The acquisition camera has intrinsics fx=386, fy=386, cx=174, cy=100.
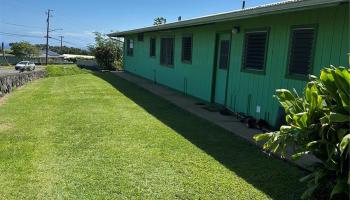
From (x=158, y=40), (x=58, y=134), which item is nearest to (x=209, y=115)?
(x=58, y=134)

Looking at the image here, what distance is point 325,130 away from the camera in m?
3.70

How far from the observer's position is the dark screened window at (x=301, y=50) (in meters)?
7.19

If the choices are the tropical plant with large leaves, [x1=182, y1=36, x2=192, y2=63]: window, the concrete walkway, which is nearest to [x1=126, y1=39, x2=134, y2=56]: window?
the concrete walkway

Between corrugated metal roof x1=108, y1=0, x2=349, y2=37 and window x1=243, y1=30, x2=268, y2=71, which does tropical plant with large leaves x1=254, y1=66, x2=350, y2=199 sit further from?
window x1=243, y1=30, x2=268, y2=71

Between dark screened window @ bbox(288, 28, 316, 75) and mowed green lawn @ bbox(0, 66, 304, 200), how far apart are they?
1860mm

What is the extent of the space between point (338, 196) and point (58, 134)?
508 centimetres

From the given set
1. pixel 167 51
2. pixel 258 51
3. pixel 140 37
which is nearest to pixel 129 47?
pixel 140 37

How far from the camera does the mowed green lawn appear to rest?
4.51 m

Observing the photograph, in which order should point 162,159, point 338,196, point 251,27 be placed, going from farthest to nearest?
point 251,27 → point 162,159 → point 338,196

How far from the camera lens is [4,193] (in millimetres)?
4340

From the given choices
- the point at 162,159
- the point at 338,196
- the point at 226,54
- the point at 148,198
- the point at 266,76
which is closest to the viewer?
the point at 338,196

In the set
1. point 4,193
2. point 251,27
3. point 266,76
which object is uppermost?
point 251,27

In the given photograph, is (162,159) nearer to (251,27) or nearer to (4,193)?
(4,193)

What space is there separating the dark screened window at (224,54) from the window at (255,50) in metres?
1.06
